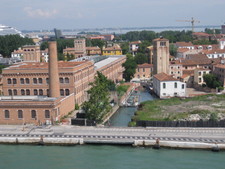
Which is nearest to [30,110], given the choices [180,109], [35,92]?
[35,92]

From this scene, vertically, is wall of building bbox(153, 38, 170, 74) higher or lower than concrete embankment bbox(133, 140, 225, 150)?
higher

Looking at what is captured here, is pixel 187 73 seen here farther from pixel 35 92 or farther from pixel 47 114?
pixel 47 114

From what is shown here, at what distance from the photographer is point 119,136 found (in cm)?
1870

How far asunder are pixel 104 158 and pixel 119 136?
2313mm

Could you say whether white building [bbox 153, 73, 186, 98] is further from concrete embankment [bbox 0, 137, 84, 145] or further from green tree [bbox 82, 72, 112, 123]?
concrete embankment [bbox 0, 137, 84, 145]

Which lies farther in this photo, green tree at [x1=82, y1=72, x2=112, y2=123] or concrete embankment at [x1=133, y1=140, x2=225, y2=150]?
green tree at [x1=82, y1=72, x2=112, y2=123]

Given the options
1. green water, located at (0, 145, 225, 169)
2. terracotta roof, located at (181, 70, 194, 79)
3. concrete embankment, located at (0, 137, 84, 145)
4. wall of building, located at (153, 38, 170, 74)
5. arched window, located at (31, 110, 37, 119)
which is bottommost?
green water, located at (0, 145, 225, 169)

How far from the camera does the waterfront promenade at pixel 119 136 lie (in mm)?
17562

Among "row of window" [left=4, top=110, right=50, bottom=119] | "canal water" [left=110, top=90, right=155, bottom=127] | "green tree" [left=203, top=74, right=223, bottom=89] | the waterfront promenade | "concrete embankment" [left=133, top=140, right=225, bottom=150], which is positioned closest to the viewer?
"concrete embankment" [left=133, top=140, right=225, bottom=150]

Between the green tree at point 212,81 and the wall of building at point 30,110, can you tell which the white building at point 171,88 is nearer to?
the green tree at point 212,81

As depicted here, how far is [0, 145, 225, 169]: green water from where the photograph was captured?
613 inches

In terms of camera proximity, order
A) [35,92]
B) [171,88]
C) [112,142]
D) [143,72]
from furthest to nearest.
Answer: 1. [143,72]
2. [171,88]
3. [35,92]
4. [112,142]

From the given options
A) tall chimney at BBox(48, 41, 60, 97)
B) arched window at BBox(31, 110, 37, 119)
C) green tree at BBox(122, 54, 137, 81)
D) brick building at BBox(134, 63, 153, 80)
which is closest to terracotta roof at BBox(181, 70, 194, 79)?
brick building at BBox(134, 63, 153, 80)

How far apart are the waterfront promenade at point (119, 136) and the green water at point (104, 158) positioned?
37cm
